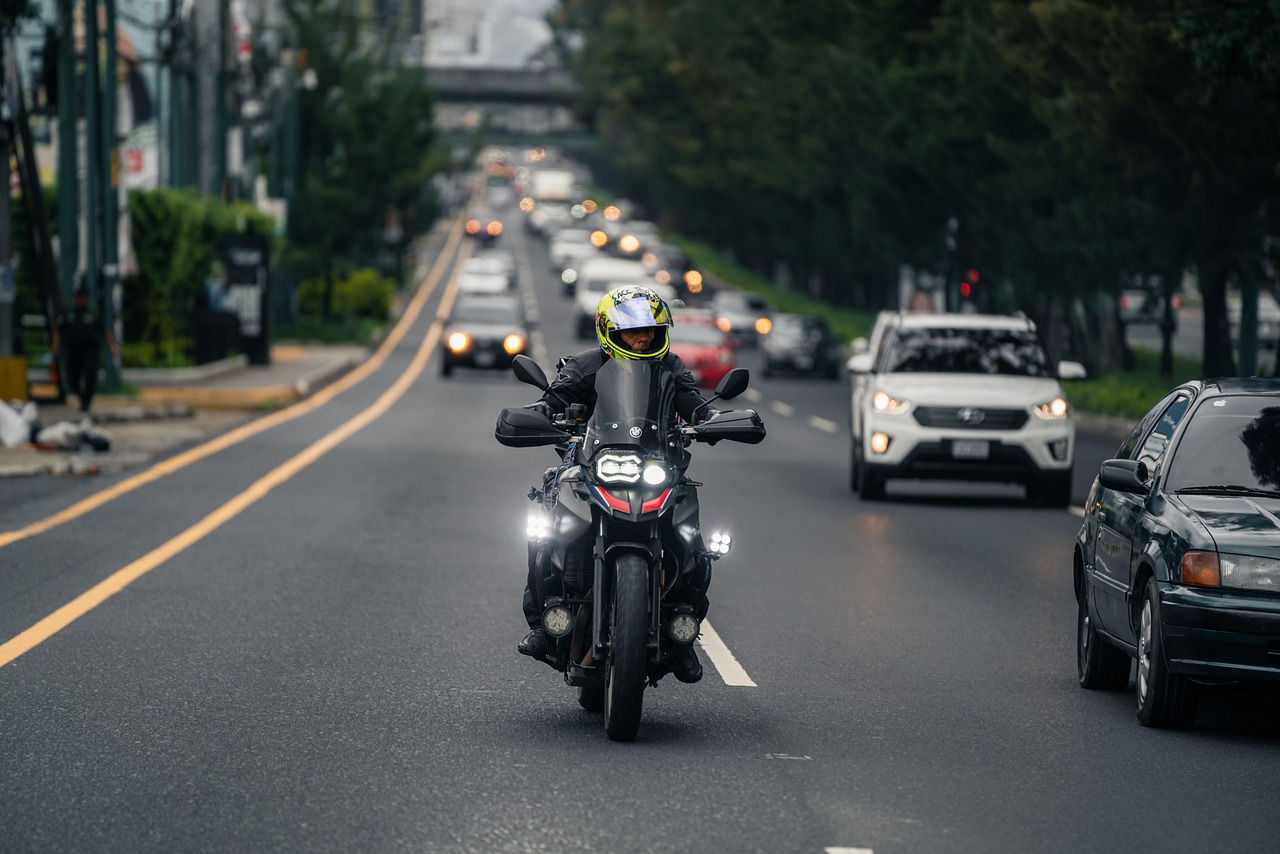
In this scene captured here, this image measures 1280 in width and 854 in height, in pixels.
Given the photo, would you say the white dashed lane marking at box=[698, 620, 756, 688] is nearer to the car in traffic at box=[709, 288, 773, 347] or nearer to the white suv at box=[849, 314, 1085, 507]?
the white suv at box=[849, 314, 1085, 507]

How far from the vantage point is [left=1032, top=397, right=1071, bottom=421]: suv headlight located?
21.0 metres

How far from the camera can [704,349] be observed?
46.0 metres

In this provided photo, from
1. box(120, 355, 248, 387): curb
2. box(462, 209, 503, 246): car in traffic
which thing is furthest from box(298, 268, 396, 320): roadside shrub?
box(462, 209, 503, 246): car in traffic

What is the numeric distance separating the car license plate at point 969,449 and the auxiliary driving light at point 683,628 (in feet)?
40.4

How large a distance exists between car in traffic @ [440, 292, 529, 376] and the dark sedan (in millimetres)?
36373

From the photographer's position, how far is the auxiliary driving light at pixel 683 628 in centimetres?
877

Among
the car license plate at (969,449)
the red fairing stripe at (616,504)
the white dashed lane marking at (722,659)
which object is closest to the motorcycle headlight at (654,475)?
the red fairing stripe at (616,504)

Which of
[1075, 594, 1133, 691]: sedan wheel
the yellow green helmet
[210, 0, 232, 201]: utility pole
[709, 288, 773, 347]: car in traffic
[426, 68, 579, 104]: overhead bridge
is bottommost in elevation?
[709, 288, 773, 347]: car in traffic

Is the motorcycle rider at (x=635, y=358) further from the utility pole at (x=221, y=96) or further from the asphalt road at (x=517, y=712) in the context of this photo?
the utility pole at (x=221, y=96)

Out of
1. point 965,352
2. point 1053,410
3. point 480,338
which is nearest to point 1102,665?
point 1053,410

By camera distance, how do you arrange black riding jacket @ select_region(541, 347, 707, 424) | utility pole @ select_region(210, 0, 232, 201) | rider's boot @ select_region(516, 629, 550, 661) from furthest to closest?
utility pole @ select_region(210, 0, 232, 201), black riding jacket @ select_region(541, 347, 707, 424), rider's boot @ select_region(516, 629, 550, 661)

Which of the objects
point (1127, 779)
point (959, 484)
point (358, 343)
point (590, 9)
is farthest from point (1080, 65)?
point (590, 9)

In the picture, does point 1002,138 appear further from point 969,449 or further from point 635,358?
point 635,358

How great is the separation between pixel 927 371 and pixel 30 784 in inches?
599
